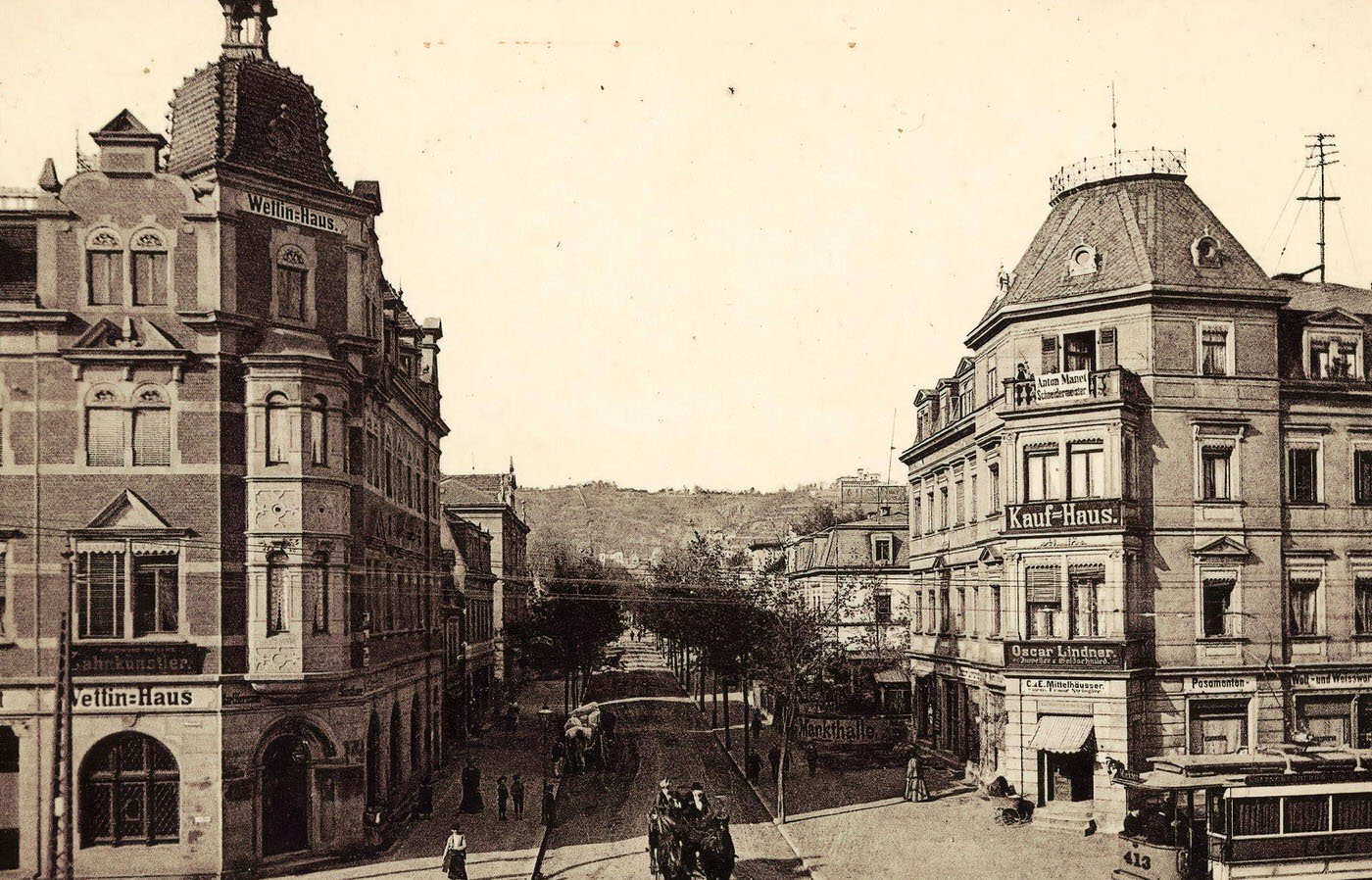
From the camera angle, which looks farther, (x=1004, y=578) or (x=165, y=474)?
(x=1004, y=578)

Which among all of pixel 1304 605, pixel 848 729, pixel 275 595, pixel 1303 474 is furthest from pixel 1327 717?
pixel 275 595

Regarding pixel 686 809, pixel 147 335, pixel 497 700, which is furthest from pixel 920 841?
pixel 497 700

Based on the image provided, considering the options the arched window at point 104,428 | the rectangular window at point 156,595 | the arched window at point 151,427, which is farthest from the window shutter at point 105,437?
the rectangular window at point 156,595

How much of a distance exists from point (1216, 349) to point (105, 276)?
32.1m

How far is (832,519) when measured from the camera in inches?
4481

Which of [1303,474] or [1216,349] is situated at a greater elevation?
[1216,349]

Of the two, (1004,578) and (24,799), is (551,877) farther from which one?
(1004,578)

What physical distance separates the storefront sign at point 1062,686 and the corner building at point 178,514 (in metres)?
19.7

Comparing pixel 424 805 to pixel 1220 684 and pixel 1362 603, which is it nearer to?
pixel 1220 684

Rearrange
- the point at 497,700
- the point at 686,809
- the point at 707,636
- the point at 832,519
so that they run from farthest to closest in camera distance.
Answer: the point at 832,519 < the point at 497,700 < the point at 707,636 < the point at 686,809

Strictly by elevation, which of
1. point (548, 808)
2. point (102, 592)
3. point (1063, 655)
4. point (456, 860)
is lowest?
point (548, 808)

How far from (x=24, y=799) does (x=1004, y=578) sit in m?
27.8

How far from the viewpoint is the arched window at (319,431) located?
1194 inches

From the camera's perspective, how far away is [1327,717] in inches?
1481
